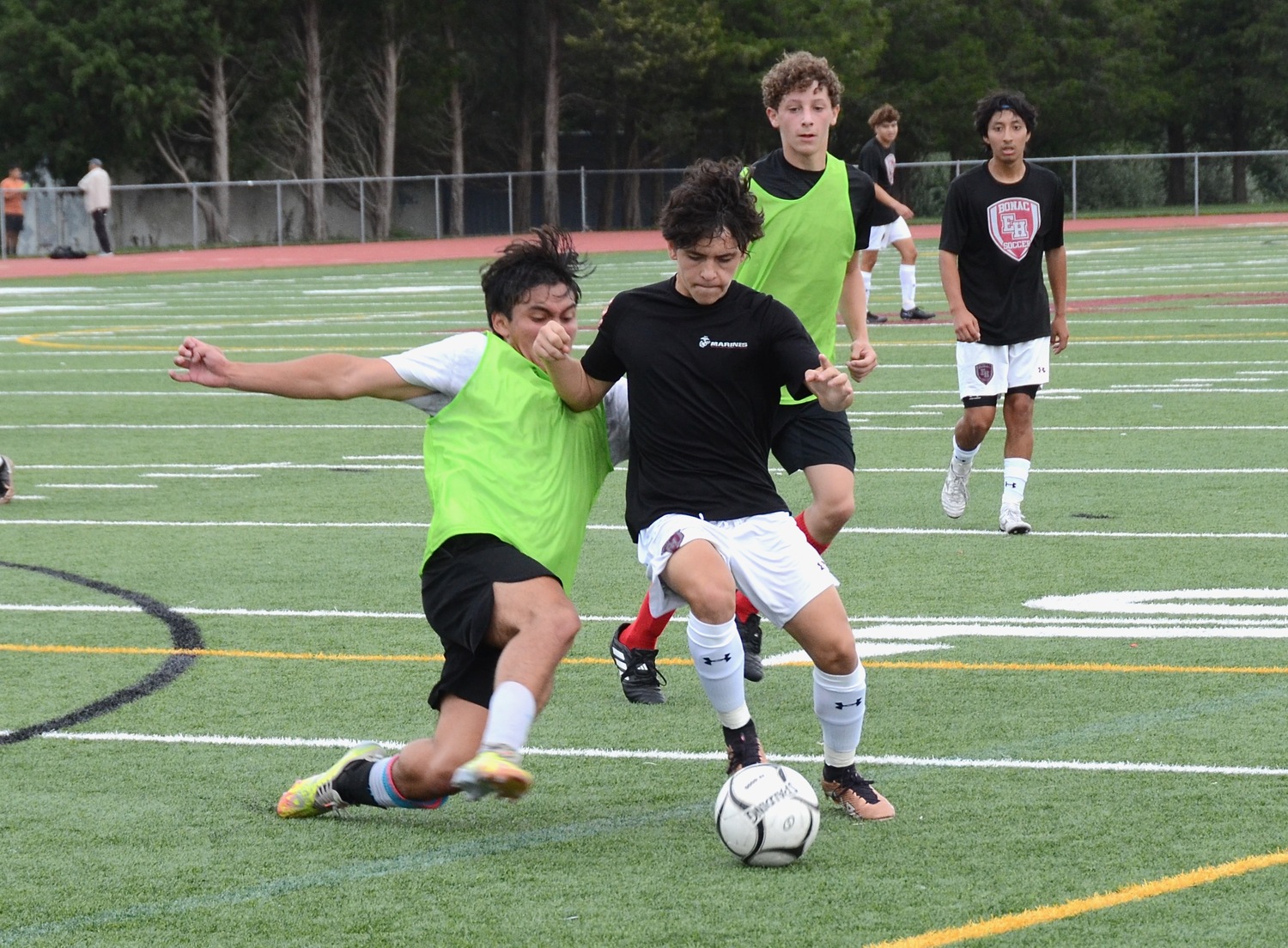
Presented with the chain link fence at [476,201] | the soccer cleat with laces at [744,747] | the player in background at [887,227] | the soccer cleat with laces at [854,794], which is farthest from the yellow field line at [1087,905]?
the chain link fence at [476,201]

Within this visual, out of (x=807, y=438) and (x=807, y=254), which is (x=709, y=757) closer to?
(x=807, y=438)

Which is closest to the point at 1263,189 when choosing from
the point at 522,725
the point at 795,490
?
the point at 795,490

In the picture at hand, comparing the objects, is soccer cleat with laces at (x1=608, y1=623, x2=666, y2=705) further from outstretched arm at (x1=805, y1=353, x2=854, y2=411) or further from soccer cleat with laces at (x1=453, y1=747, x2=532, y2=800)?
soccer cleat with laces at (x1=453, y1=747, x2=532, y2=800)

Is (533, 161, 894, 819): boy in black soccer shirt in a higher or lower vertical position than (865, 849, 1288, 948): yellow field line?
higher

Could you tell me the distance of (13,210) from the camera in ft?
144

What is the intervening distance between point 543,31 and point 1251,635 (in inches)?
2046

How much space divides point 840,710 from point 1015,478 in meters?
5.04

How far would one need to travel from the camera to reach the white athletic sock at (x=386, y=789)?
523 centimetres

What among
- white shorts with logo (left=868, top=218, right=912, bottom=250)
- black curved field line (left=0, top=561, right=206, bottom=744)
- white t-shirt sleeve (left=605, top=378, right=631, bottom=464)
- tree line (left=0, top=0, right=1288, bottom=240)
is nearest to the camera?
white t-shirt sleeve (left=605, top=378, right=631, bottom=464)

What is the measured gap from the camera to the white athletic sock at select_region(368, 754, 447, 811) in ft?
17.1

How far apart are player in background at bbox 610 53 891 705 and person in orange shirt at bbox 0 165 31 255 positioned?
3921 cm

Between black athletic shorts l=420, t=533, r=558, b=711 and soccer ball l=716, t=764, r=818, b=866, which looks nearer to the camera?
soccer ball l=716, t=764, r=818, b=866

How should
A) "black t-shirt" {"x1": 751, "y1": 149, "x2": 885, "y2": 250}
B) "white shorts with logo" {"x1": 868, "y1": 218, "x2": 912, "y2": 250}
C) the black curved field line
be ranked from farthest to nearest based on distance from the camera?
"white shorts with logo" {"x1": 868, "y1": 218, "x2": 912, "y2": 250}, "black t-shirt" {"x1": 751, "y1": 149, "x2": 885, "y2": 250}, the black curved field line

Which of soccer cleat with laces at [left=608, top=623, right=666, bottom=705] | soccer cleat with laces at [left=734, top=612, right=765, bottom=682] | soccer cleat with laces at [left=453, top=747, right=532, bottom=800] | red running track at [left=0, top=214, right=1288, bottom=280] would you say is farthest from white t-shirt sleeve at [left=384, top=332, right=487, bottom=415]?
red running track at [left=0, top=214, right=1288, bottom=280]
